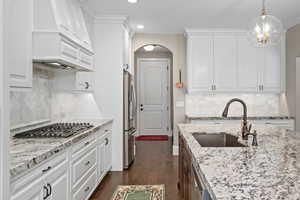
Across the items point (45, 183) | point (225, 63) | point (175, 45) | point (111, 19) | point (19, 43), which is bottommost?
point (45, 183)

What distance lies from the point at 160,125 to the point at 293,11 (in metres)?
5.32

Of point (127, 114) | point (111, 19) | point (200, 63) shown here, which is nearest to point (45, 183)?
point (127, 114)

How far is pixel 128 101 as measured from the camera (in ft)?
15.3

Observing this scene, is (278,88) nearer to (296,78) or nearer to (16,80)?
(296,78)

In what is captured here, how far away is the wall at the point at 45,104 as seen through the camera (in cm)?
268

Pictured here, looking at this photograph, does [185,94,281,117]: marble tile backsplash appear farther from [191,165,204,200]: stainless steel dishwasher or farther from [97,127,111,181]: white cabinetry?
[191,165,204,200]: stainless steel dishwasher

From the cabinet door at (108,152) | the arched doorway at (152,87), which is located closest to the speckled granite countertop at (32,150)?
the cabinet door at (108,152)

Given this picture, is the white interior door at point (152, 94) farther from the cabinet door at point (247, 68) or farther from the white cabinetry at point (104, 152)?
the white cabinetry at point (104, 152)

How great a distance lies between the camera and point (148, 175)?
4.28 metres

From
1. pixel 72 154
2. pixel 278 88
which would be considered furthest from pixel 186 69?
pixel 72 154

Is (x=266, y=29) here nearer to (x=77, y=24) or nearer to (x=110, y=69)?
(x=77, y=24)

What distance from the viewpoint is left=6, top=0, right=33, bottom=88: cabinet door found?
1.70 m

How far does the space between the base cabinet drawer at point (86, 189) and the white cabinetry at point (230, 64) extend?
2.84 meters

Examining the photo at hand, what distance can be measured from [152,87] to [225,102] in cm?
339
